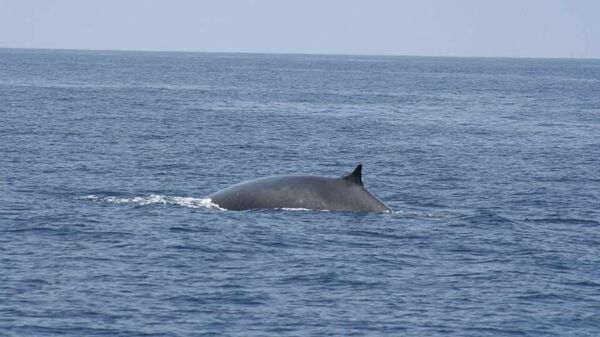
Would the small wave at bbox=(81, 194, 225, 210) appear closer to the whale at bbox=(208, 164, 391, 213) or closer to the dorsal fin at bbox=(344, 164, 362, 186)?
the whale at bbox=(208, 164, 391, 213)


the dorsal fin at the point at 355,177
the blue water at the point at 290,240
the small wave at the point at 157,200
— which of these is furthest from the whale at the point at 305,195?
the small wave at the point at 157,200

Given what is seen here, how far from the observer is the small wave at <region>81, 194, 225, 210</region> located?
35.3 m

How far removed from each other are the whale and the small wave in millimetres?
1288

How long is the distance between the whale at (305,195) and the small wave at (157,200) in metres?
1.29

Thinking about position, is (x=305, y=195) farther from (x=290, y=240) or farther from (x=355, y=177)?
(x=290, y=240)

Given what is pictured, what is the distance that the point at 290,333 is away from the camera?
71.8 ft

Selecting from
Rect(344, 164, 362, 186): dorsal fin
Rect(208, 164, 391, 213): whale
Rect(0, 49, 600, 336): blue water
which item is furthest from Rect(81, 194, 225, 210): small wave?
Rect(344, 164, 362, 186): dorsal fin

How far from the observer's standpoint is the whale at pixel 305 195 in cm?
3381

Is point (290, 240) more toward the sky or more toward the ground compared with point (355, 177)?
more toward the ground

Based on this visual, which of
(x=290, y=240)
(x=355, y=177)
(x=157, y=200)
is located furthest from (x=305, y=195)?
(x=157, y=200)

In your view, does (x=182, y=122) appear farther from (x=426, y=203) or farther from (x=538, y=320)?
(x=538, y=320)

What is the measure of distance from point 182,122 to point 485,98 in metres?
51.3

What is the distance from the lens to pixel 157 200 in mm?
36656

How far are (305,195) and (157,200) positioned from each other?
208 inches
